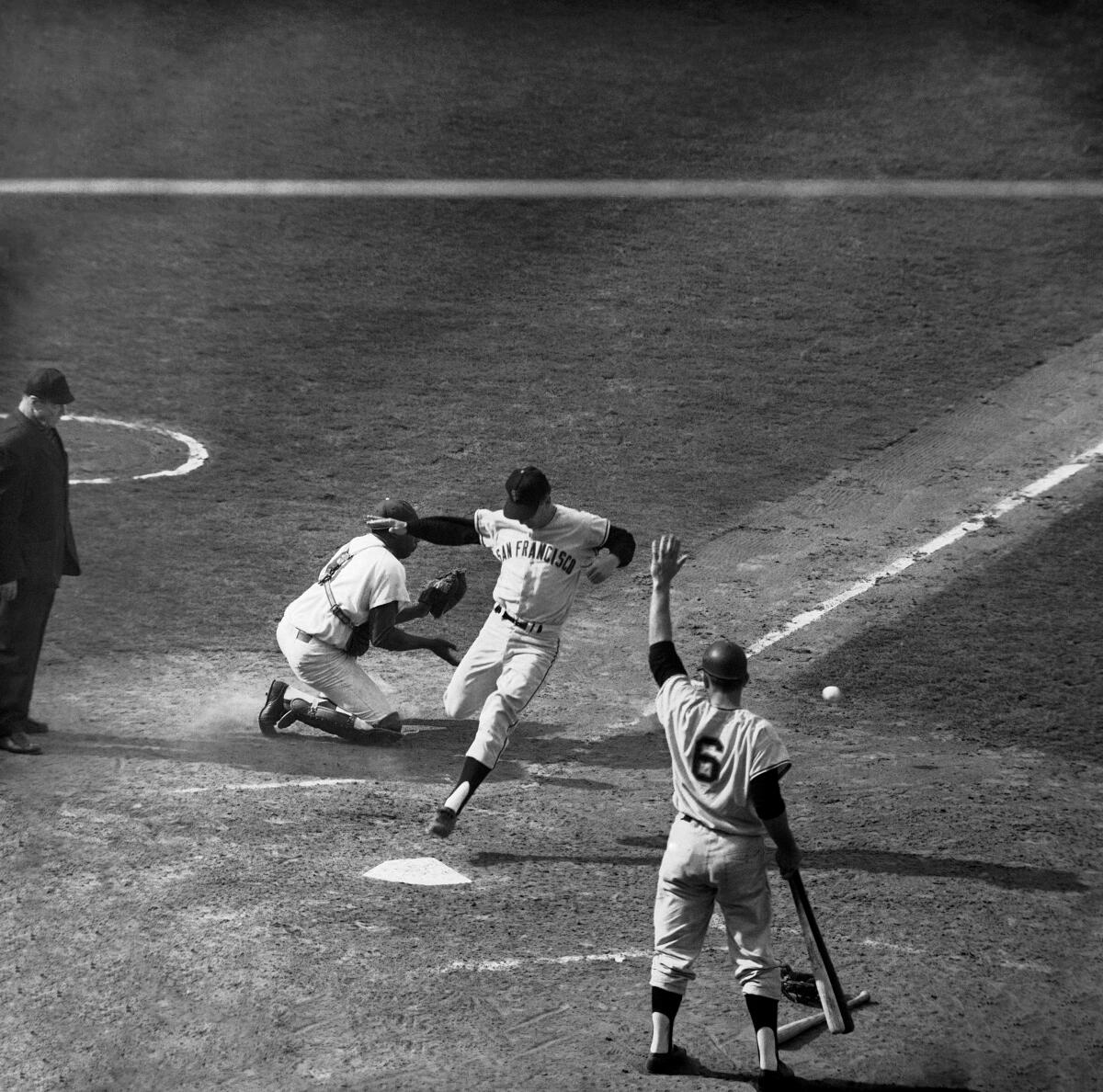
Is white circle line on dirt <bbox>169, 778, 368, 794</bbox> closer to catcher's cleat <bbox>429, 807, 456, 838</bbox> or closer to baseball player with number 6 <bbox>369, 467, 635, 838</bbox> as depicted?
baseball player with number 6 <bbox>369, 467, 635, 838</bbox>

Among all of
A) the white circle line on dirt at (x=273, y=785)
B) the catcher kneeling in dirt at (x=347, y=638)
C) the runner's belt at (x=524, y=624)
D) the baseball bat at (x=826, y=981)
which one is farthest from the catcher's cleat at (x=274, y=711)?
the baseball bat at (x=826, y=981)

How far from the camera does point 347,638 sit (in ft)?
27.7

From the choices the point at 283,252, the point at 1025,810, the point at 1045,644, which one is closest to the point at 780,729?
the point at 1025,810

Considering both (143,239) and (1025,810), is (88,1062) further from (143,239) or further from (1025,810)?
(143,239)

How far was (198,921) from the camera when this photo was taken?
20.4 ft

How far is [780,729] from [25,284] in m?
11.3

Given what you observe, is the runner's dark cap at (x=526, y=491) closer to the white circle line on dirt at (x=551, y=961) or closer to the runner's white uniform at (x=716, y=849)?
the runner's white uniform at (x=716, y=849)

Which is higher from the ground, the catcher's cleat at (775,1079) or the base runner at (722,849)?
the base runner at (722,849)

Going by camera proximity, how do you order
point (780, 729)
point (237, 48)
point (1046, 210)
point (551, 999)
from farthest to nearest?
1. point (237, 48)
2. point (1046, 210)
3. point (780, 729)
4. point (551, 999)

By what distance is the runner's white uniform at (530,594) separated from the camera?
7.54m

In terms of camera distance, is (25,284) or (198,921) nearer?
(198,921)

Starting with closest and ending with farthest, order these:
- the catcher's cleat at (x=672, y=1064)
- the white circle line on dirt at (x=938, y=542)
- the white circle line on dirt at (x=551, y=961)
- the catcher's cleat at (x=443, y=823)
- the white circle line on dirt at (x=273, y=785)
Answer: the catcher's cleat at (x=672, y=1064) < the white circle line on dirt at (x=551, y=961) < the catcher's cleat at (x=443, y=823) < the white circle line on dirt at (x=273, y=785) < the white circle line on dirt at (x=938, y=542)

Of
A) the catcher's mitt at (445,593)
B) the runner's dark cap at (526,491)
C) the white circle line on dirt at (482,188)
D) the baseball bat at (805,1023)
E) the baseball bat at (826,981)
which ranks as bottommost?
the baseball bat at (805,1023)

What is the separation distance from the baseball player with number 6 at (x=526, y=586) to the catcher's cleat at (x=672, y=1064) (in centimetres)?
217
